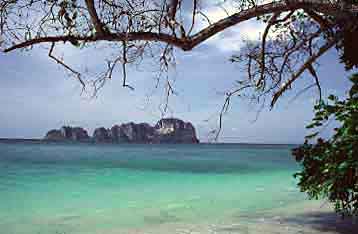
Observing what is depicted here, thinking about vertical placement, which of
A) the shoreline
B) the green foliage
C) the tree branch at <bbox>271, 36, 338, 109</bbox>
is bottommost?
the shoreline

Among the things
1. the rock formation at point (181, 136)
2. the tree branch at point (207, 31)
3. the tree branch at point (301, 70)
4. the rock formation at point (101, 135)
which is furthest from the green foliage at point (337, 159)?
the rock formation at point (101, 135)

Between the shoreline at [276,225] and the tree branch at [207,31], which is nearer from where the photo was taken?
the tree branch at [207,31]

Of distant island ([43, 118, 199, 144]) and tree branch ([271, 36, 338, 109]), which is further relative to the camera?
distant island ([43, 118, 199, 144])

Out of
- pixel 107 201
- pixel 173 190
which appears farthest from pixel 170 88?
pixel 173 190

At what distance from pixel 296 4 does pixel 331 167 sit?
195cm

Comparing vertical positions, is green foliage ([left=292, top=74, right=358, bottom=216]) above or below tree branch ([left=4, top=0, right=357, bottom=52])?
below

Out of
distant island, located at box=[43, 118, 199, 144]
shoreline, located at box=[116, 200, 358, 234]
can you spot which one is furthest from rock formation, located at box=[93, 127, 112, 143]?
shoreline, located at box=[116, 200, 358, 234]

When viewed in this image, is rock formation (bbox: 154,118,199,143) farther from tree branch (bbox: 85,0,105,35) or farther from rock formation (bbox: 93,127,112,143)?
tree branch (bbox: 85,0,105,35)

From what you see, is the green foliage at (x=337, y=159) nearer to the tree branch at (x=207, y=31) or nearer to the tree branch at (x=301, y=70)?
the tree branch at (x=301, y=70)

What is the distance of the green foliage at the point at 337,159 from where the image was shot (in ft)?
15.1

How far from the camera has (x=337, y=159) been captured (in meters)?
4.77

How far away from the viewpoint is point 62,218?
27.1 feet

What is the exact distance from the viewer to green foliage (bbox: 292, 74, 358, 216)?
4.62 metres

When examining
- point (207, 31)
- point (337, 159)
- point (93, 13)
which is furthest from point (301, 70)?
point (93, 13)
